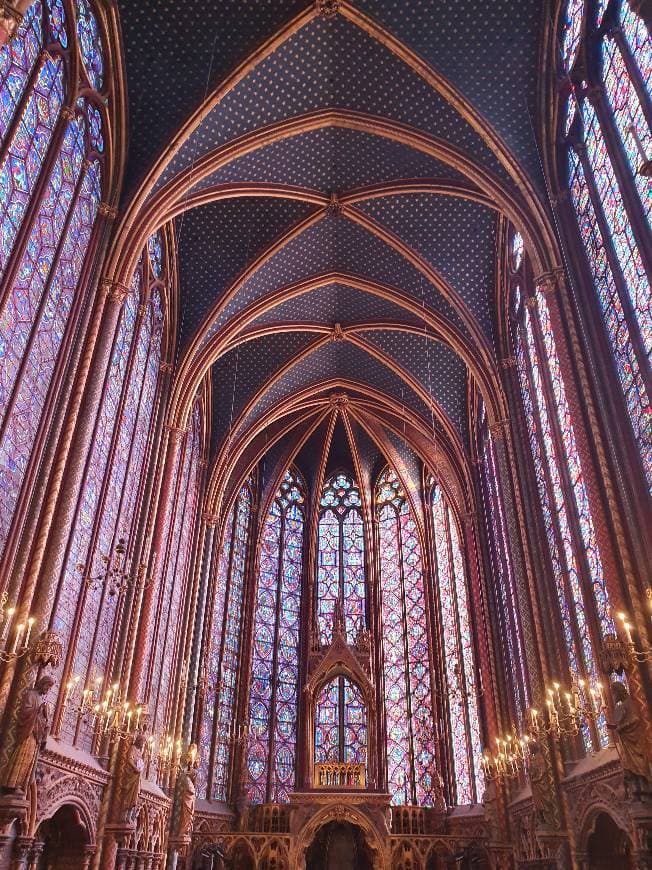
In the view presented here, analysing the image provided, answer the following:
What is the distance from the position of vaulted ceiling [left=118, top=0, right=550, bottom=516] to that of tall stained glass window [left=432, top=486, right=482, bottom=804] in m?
2.97

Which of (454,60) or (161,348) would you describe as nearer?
(454,60)

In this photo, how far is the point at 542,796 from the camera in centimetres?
1370

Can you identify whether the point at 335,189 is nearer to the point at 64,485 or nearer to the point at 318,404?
the point at 318,404

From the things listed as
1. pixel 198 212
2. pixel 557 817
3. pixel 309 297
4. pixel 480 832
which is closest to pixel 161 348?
pixel 198 212

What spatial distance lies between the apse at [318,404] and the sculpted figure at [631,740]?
0.05 metres

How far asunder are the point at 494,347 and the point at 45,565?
42.6 ft

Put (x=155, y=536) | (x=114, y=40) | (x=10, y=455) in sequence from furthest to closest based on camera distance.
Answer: (x=155, y=536) < (x=114, y=40) < (x=10, y=455)

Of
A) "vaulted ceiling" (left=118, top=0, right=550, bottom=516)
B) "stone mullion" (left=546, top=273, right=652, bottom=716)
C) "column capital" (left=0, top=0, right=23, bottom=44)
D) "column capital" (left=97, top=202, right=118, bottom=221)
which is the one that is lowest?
"stone mullion" (left=546, top=273, right=652, bottom=716)

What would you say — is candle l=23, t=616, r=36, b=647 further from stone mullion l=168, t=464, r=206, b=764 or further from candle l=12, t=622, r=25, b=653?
stone mullion l=168, t=464, r=206, b=764

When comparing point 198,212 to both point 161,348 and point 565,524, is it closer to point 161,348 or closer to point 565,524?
point 161,348

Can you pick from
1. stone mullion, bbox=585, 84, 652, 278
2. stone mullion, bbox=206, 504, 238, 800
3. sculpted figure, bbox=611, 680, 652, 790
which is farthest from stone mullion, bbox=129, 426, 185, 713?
stone mullion, bbox=585, 84, 652, 278

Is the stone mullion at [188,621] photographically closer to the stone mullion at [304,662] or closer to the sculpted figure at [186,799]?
the sculpted figure at [186,799]

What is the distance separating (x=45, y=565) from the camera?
10.9 meters

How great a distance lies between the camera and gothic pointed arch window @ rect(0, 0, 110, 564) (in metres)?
10.5
